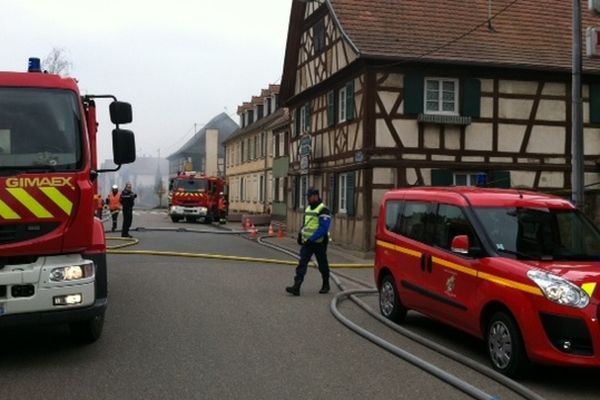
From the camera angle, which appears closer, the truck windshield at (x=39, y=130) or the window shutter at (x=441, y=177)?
the truck windshield at (x=39, y=130)

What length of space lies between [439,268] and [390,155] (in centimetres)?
1119

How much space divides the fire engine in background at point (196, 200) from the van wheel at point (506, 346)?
31847mm

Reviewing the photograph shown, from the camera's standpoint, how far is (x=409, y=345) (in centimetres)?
730

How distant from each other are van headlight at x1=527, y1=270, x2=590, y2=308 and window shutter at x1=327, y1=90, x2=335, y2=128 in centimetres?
1595

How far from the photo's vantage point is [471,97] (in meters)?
18.7

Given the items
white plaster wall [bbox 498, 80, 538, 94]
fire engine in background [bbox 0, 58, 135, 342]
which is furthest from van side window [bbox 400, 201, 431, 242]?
white plaster wall [bbox 498, 80, 538, 94]

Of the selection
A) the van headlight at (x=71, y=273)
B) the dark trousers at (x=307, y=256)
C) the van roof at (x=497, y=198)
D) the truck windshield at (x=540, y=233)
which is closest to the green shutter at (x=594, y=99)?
the dark trousers at (x=307, y=256)

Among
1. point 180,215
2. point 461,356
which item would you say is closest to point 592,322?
point 461,356

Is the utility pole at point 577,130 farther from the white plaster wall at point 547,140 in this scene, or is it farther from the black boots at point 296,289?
the white plaster wall at point 547,140

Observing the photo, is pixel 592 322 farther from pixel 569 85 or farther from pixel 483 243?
pixel 569 85

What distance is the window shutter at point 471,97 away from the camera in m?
18.7

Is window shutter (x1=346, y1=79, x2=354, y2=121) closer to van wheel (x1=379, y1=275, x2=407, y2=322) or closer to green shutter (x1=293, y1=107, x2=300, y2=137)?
green shutter (x1=293, y1=107, x2=300, y2=137)

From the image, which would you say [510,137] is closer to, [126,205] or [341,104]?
[341,104]

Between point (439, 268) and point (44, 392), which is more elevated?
point (439, 268)
